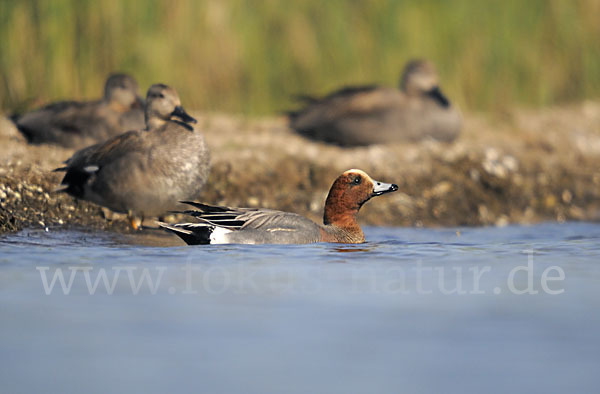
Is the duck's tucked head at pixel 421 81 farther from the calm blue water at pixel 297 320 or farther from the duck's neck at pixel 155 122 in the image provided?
the calm blue water at pixel 297 320

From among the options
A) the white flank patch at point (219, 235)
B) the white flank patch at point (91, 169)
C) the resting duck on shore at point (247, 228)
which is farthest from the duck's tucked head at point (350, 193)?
the white flank patch at point (91, 169)

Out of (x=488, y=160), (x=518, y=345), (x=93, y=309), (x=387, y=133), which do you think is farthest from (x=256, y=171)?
(x=518, y=345)

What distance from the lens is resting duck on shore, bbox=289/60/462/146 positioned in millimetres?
8625

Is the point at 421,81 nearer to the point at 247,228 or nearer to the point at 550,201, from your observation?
the point at 550,201

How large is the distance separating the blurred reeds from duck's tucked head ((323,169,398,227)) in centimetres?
300

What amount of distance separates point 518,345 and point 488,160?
5.47m

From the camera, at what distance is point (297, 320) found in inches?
138

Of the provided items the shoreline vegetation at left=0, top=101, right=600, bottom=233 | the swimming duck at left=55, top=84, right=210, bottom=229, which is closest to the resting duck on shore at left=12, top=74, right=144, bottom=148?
the shoreline vegetation at left=0, top=101, right=600, bottom=233

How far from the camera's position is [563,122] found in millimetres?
10109

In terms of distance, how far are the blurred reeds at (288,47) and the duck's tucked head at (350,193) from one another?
3001mm

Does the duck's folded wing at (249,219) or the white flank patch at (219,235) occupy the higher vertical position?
the duck's folded wing at (249,219)

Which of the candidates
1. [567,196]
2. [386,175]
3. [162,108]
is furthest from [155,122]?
[567,196]

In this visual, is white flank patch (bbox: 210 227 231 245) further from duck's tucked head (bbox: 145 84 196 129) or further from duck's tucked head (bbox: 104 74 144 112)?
duck's tucked head (bbox: 104 74 144 112)

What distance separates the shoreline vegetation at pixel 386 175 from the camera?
261 inches
